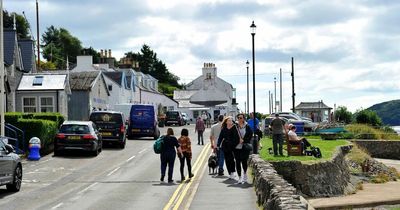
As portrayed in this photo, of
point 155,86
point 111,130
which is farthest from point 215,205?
point 155,86

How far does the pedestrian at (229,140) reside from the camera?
1894cm

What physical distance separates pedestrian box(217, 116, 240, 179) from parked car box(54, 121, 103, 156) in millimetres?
10852

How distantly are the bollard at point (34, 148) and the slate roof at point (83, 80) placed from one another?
24.8 metres

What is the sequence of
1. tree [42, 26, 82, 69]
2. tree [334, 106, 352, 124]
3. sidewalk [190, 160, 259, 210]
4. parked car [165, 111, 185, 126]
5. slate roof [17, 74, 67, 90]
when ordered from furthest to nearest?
1. tree [42, 26, 82, 69]
2. tree [334, 106, 352, 124]
3. parked car [165, 111, 185, 126]
4. slate roof [17, 74, 67, 90]
5. sidewalk [190, 160, 259, 210]

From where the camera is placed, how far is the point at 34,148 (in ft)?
92.4

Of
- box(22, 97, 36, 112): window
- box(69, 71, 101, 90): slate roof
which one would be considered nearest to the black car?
box(22, 97, 36, 112): window

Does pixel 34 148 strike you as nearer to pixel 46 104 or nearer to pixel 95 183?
pixel 95 183

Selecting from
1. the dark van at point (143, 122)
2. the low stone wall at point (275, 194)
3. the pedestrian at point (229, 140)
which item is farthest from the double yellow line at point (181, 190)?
the dark van at point (143, 122)

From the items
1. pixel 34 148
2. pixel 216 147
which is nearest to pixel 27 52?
pixel 34 148

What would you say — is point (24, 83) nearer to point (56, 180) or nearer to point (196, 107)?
point (56, 180)

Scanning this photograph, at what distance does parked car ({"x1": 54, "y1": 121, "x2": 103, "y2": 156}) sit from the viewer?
29.5 meters

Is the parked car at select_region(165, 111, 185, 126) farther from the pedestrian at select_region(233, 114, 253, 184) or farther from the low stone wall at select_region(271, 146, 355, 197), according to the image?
the pedestrian at select_region(233, 114, 253, 184)

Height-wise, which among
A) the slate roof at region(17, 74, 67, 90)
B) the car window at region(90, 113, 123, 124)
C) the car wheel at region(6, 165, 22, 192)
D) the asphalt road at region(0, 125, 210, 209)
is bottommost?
the asphalt road at region(0, 125, 210, 209)

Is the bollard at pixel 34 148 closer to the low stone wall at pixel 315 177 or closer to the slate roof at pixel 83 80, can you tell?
the low stone wall at pixel 315 177
